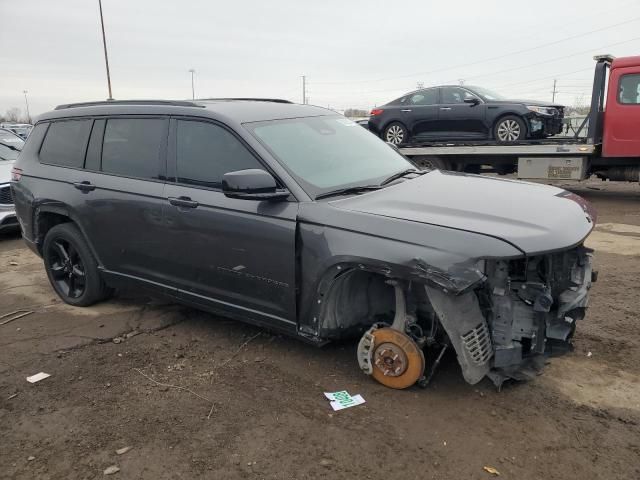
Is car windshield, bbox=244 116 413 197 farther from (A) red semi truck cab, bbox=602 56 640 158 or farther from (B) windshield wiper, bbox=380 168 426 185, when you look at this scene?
(A) red semi truck cab, bbox=602 56 640 158

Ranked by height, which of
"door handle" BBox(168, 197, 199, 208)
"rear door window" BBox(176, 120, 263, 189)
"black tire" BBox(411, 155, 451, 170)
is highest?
"rear door window" BBox(176, 120, 263, 189)

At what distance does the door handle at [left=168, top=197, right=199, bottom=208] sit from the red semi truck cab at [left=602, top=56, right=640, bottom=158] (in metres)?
8.85

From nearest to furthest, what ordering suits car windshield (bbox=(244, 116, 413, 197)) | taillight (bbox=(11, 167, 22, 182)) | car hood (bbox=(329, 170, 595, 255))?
1. car hood (bbox=(329, 170, 595, 255))
2. car windshield (bbox=(244, 116, 413, 197))
3. taillight (bbox=(11, 167, 22, 182))

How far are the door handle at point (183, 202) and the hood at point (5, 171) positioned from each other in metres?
5.74

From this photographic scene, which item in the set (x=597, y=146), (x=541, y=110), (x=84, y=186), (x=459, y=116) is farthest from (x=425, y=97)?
(x=84, y=186)

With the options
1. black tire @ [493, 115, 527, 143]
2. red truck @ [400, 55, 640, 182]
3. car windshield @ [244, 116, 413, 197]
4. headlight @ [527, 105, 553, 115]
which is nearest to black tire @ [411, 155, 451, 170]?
red truck @ [400, 55, 640, 182]

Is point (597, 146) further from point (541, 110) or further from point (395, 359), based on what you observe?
point (395, 359)

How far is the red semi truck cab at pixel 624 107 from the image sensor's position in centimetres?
958

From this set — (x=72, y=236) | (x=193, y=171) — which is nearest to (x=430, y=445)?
(x=193, y=171)

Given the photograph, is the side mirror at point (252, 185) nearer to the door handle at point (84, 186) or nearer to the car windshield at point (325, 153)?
the car windshield at point (325, 153)

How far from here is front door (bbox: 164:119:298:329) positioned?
341cm

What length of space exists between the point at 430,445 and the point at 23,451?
2156 millimetres

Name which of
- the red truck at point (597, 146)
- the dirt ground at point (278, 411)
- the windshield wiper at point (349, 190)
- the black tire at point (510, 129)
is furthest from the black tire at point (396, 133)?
the windshield wiper at point (349, 190)

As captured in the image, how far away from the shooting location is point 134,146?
427 centimetres
